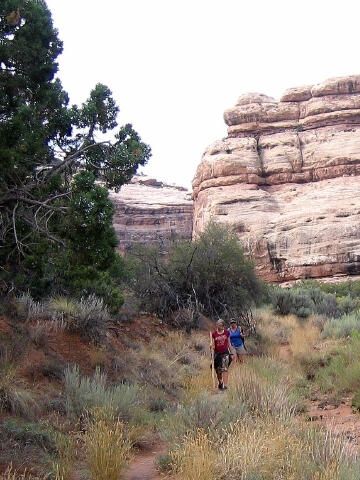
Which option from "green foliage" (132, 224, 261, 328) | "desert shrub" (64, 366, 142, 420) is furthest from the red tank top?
"green foliage" (132, 224, 261, 328)

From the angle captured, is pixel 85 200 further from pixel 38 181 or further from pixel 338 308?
pixel 338 308

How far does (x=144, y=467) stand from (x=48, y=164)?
264 inches

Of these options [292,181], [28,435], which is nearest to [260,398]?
[28,435]

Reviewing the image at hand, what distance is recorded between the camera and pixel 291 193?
48.9 meters

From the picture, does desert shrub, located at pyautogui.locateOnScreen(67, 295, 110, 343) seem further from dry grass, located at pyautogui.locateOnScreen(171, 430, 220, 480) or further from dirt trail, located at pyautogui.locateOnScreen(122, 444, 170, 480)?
dry grass, located at pyautogui.locateOnScreen(171, 430, 220, 480)

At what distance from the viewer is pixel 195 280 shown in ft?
61.5

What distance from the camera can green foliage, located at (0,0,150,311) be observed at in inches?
335

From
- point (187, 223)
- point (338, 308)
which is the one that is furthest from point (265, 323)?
point (187, 223)

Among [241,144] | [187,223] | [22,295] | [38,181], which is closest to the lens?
[38,181]

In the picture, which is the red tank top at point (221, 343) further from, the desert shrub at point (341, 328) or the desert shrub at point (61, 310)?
the desert shrub at point (341, 328)

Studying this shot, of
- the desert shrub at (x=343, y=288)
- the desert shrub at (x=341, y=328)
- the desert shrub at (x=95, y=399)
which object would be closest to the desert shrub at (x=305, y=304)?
the desert shrub at (x=341, y=328)

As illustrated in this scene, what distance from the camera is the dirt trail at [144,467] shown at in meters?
5.05

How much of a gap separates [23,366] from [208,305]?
11094 millimetres

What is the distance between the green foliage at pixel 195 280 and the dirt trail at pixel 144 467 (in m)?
10.5
